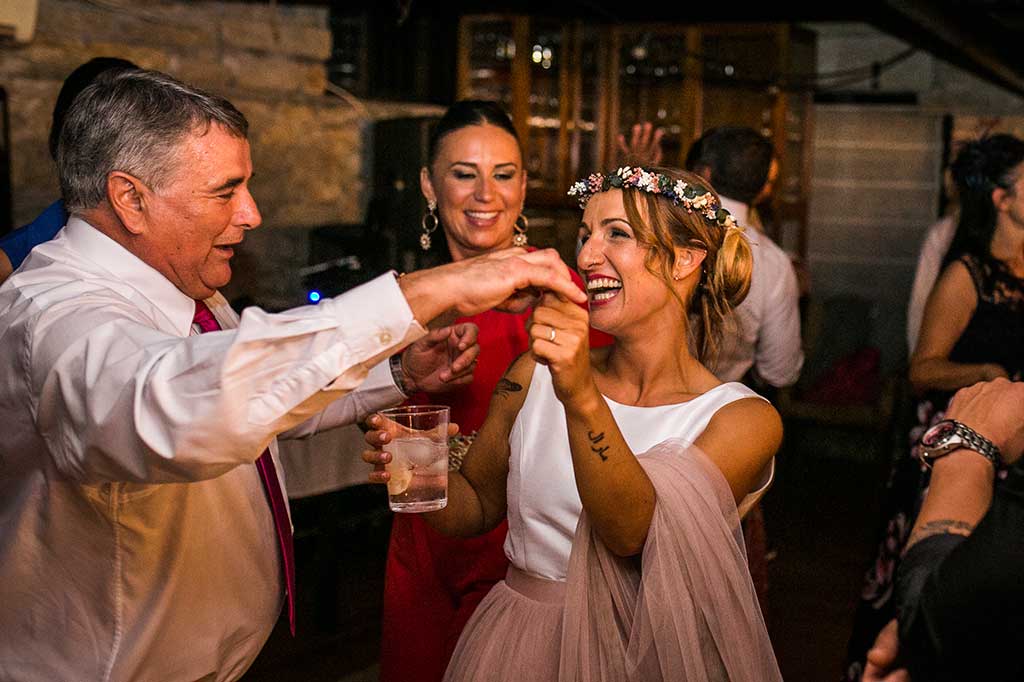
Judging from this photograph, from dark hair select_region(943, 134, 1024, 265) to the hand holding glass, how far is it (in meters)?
2.23

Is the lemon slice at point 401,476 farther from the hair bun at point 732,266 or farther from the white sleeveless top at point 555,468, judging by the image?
the hair bun at point 732,266

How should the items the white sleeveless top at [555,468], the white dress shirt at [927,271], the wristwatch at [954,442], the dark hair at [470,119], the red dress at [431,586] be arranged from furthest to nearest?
1. the white dress shirt at [927,271]
2. the dark hair at [470,119]
3. the red dress at [431,586]
4. the white sleeveless top at [555,468]
5. the wristwatch at [954,442]

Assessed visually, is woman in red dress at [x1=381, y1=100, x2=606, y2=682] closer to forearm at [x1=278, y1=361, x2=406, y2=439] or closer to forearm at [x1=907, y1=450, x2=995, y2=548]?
forearm at [x1=278, y1=361, x2=406, y2=439]

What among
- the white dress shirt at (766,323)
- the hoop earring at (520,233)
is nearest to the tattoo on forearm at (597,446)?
the hoop earring at (520,233)

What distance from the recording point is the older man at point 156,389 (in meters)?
1.47

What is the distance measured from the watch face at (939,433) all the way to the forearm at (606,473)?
445 mm

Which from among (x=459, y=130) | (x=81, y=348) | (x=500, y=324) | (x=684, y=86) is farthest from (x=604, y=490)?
(x=684, y=86)

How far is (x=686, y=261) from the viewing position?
2.22 m

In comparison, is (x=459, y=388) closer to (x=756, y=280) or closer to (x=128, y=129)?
(x=128, y=129)

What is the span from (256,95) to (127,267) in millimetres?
4070

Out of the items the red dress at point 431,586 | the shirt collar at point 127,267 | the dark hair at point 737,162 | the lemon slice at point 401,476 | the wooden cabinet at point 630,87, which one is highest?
the wooden cabinet at point 630,87

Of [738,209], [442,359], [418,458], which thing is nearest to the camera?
[418,458]

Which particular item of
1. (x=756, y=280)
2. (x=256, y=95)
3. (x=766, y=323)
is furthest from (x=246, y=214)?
(x=256, y=95)

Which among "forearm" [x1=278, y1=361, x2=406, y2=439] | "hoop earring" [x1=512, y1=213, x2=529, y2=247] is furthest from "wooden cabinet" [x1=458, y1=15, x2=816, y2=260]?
"forearm" [x1=278, y1=361, x2=406, y2=439]
